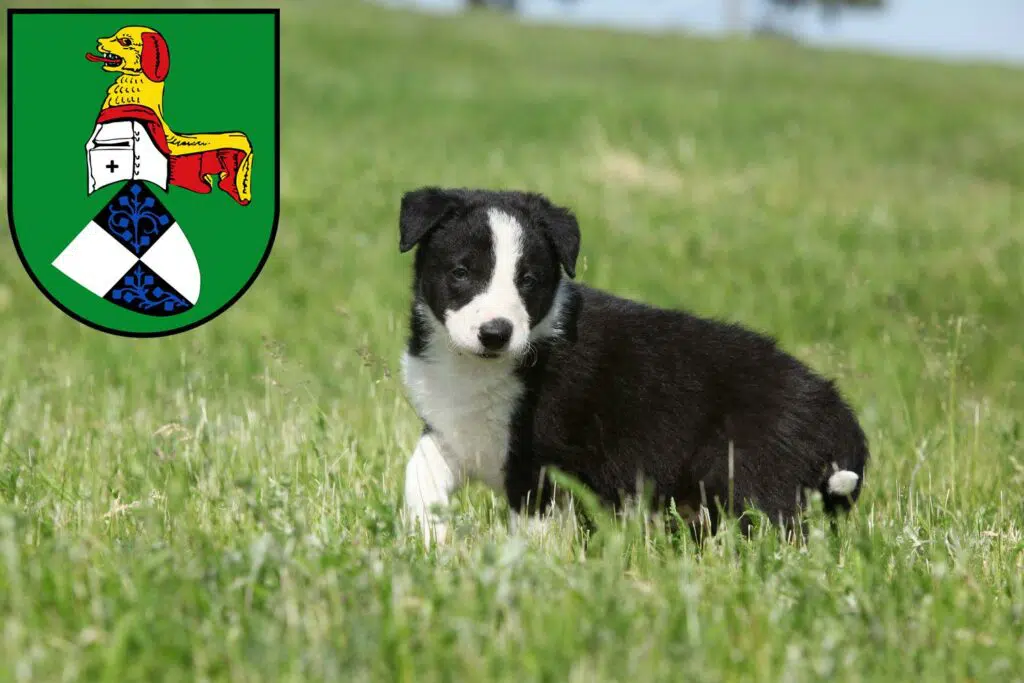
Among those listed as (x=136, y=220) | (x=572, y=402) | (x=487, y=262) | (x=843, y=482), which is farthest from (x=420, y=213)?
(x=136, y=220)

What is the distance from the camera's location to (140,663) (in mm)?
2611

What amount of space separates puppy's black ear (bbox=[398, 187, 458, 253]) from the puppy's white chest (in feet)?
1.60

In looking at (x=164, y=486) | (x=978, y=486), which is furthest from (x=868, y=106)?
(x=164, y=486)

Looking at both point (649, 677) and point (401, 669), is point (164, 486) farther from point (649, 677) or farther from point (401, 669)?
point (649, 677)

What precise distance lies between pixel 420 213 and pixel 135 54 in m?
2.52

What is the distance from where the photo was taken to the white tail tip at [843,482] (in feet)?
13.5

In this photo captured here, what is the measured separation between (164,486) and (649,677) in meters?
2.28

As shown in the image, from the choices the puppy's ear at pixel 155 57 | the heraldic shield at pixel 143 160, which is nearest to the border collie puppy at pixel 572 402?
the heraldic shield at pixel 143 160

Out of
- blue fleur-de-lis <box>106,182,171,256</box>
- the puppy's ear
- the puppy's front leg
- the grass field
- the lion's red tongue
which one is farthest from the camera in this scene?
the puppy's ear

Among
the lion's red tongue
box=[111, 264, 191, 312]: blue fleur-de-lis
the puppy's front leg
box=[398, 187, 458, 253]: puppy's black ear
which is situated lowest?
the puppy's front leg

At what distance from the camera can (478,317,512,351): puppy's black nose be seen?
4.02 meters

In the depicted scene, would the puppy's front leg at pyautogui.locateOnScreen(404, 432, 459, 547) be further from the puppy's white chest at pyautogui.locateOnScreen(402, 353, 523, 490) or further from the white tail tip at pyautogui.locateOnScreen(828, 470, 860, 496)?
the white tail tip at pyautogui.locateOnScreen(828, 470, 860, 496)

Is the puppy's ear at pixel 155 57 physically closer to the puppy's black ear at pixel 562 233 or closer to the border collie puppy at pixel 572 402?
the border collie puppy at pixel 572 402

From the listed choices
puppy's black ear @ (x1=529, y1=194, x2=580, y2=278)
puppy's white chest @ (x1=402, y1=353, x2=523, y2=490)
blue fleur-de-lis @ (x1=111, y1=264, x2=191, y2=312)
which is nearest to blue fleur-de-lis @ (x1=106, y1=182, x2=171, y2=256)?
blue fleur-de-lis @ (x1=111, y1=264, x2=191, y2=312)
